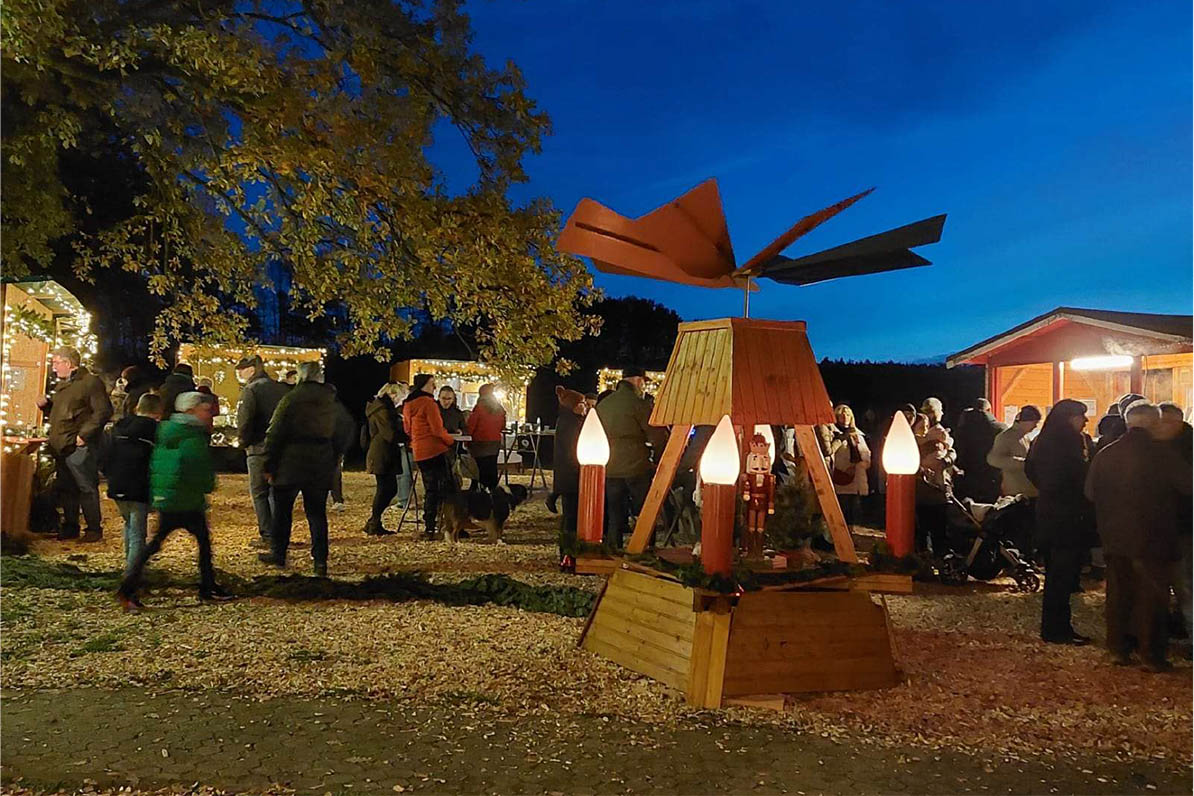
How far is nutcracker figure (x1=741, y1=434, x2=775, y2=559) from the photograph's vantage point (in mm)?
4879

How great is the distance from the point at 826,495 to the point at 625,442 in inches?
124

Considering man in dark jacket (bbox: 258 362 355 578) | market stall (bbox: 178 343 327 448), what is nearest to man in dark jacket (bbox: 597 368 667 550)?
man in dark jacket (bbox: 258 362 355 578)

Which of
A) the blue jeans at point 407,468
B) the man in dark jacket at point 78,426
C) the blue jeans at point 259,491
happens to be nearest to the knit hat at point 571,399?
the blue jeans at point 259,491

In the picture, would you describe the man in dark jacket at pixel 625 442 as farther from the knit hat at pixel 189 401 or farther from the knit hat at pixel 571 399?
the knit hat at pixel 189 401

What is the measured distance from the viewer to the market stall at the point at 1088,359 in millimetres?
12789

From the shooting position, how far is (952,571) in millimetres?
7766

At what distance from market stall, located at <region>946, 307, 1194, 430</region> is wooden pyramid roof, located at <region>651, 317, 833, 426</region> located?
9855 millimetres

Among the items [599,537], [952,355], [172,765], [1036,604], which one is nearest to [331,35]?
[599,537]

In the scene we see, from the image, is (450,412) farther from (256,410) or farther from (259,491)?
(256,410)

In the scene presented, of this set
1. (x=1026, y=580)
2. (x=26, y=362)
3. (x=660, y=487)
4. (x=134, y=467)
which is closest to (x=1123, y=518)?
(x=1026, y=580)

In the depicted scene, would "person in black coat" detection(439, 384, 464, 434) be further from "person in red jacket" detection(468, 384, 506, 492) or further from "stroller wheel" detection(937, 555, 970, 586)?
"stroller wheel" detection(937, 555, 970, 586)

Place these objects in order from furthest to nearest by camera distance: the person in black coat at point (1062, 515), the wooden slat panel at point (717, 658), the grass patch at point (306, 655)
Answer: the person in black coat at point (1062, 515) → the grass patch at point (306, 655) → the wooden slat panel at point (717, 658)

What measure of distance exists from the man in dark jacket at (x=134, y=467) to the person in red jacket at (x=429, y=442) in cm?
309

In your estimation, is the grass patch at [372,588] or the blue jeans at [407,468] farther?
the blue jeans at [407,468]
